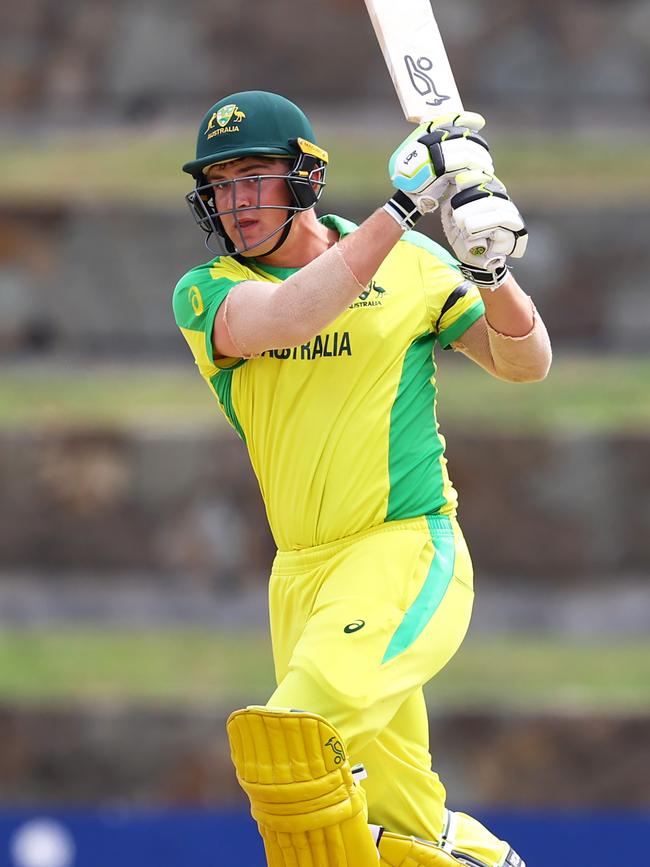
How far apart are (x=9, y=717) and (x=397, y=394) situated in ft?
9.93

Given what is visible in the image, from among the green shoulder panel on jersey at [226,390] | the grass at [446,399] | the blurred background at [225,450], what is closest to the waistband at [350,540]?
the green shoulder panel on jersey at [226,390]

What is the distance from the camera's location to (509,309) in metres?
2.74

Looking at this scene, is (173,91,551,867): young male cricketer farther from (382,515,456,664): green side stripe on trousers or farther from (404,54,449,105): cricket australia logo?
(404,54,449,105): cricket australia logo

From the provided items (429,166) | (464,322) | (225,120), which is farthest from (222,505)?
(429,166)

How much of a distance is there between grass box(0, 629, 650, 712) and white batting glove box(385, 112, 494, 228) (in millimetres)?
2977

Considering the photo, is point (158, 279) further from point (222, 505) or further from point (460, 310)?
point (460, 310)

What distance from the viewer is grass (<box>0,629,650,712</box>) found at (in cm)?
530

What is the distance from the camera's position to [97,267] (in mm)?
6352

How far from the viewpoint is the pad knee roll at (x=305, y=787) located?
2.50 m

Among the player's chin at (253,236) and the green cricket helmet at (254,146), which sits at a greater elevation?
the green cricket helmet at (254,146)

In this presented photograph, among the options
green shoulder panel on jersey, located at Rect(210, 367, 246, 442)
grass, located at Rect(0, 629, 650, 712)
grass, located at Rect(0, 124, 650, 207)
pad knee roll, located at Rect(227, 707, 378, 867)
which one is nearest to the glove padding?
green shoulder panel on jersey, located at Rect(210, 367, 246, 442)

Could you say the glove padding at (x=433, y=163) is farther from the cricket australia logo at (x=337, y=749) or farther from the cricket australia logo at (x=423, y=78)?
the cricket australia logo at (x=337, y=749)

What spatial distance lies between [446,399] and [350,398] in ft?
10.2

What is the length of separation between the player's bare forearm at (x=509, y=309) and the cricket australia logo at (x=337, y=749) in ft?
2.51
